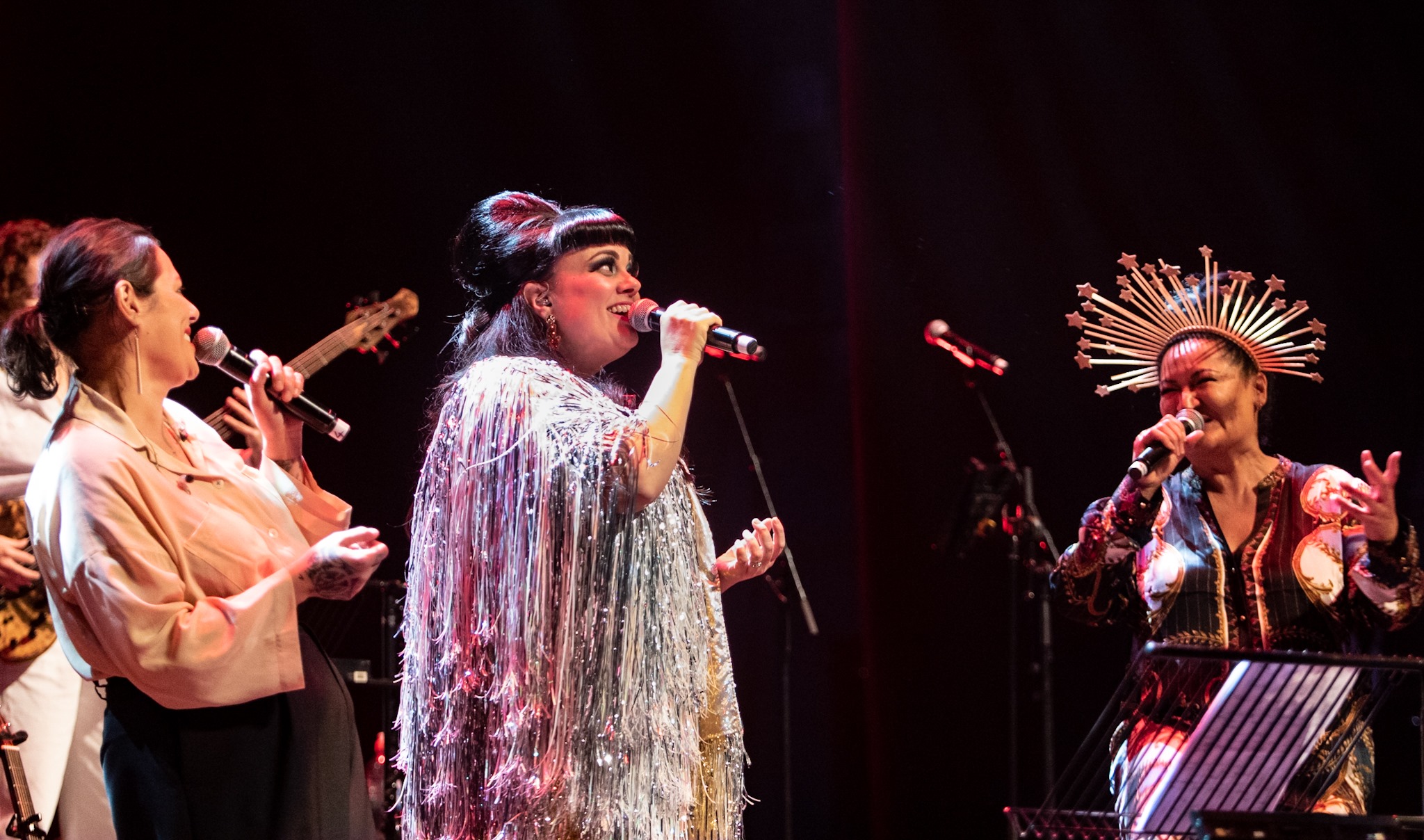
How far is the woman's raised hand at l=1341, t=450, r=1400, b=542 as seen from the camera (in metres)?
2.40

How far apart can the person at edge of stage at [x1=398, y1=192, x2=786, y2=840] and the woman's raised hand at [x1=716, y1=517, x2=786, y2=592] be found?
0.46 feet

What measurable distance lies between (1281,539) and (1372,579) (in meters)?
0.22

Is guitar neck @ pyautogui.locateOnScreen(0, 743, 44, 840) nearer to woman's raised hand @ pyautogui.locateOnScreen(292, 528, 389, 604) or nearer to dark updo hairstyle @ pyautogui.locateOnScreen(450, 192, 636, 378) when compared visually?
woman's raised hand @ pyautogui.locateOnScreen(292, 528, 389, 604)

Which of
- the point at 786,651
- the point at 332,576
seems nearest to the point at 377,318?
the point at 786,651

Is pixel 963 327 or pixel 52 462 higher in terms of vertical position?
pixel 963 327

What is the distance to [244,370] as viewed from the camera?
7.94ft

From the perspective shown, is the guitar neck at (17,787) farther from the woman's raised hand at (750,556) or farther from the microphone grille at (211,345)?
the woman's raised hand at (750,556)

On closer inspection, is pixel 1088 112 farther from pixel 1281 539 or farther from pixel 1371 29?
pixel 1281 539

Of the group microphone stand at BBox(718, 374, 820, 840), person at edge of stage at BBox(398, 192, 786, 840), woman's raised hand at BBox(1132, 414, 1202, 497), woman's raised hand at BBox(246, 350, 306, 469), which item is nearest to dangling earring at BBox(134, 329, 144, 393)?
woman's raised hand at BBox(246, 350, 306, 469)

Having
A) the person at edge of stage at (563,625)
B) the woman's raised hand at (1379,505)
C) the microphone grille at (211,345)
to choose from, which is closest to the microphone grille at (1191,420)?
the woman's raised hand at (1379,505)

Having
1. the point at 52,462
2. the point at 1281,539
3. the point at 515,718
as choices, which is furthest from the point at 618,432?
the point at 1281,539

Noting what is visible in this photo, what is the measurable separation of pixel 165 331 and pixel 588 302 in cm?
69

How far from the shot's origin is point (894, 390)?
4.76m

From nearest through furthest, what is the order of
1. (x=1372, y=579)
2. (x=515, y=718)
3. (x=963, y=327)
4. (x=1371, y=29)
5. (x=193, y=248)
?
1. (x=515, y=718)
2. (x=1372, y=579)
3. (x=1371, y=29)
4. (x=193, y=248)
5. (x=963, y=327)
